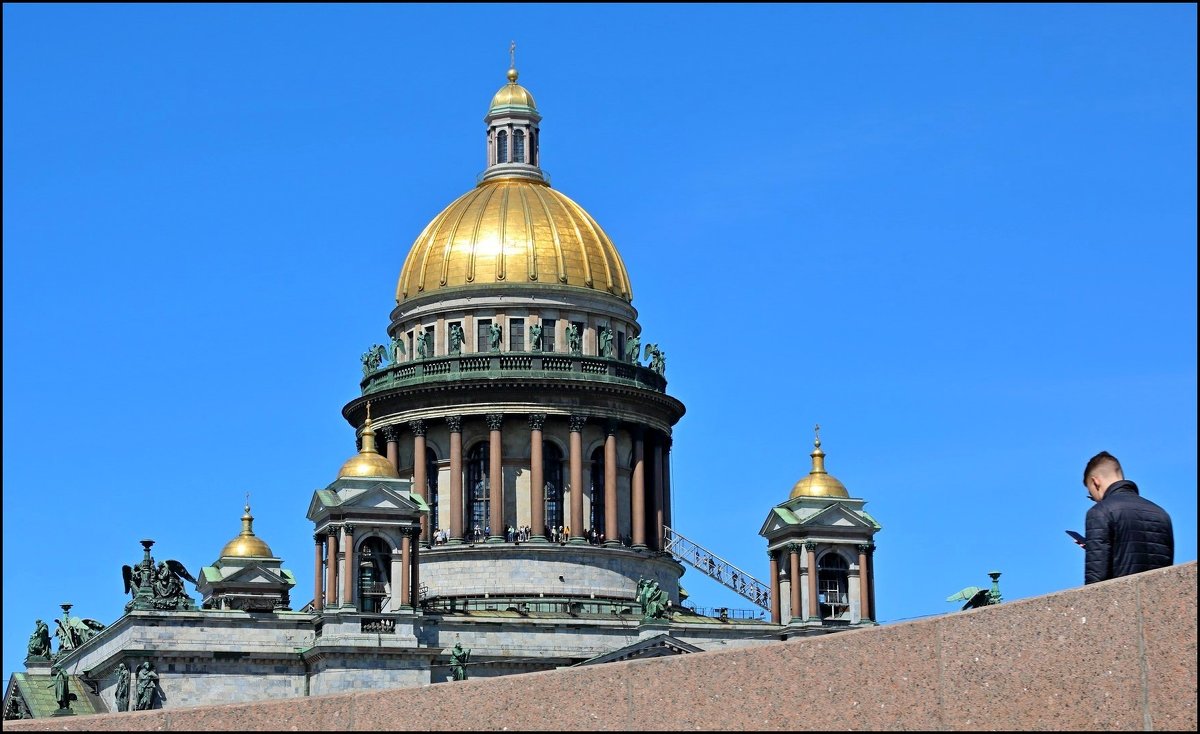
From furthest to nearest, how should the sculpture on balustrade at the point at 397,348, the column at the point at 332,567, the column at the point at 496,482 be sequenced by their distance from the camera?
the sculpture on balustrade at the point at 397,348, the column at the point at 496,482, the column at the point at 332,567

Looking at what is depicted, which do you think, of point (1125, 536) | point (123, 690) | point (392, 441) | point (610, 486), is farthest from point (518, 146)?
point (1125, 536)

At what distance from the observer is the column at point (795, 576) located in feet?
297

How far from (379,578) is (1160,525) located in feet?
200

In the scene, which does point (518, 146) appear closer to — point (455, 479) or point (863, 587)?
point (455, 479)

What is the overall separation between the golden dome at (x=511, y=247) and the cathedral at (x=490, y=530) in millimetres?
91

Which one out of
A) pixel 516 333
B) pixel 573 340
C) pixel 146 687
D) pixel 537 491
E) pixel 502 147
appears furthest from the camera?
pixel 502 147

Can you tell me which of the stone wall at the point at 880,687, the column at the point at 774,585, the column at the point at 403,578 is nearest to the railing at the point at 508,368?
the column at the point at 774,585

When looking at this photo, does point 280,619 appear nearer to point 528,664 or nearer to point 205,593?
point 528,664

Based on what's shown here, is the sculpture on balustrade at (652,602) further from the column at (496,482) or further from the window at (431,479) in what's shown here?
the window at (431,479)

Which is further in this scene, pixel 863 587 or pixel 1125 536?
pixel 863 587

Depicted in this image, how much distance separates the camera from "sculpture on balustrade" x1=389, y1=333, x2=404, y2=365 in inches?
3994

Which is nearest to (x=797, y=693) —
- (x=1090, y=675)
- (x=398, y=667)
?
(x=1090, y=675)

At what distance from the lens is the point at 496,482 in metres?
96.4

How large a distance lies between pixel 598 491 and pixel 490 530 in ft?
17.5
